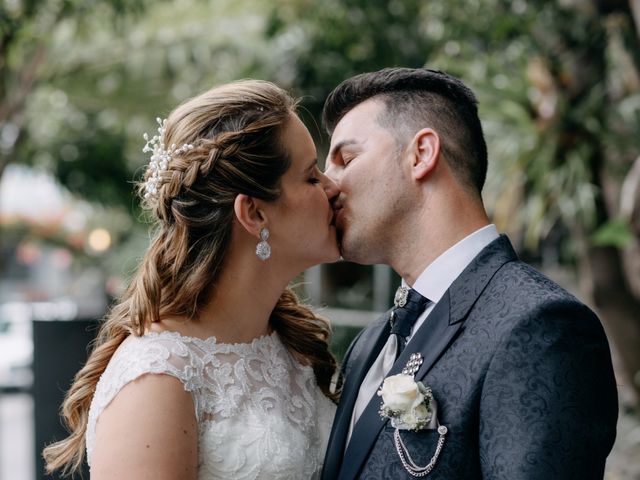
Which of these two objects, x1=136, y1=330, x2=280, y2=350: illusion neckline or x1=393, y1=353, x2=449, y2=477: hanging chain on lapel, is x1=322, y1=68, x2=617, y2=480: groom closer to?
x1=393, y1=353, x2=449, y2=477: hanging chain on lapel

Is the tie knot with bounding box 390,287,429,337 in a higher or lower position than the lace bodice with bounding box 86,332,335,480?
higher

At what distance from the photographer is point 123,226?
686 inches

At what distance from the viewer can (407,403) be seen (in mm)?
1953

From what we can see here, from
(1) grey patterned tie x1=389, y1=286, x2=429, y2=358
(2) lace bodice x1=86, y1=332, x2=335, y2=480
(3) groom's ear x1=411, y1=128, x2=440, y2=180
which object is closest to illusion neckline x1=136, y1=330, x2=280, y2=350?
(2) lace bodice x1=86, y1=332, x2=335, y2=480

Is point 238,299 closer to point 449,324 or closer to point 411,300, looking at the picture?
point 411,300

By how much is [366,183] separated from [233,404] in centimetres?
78

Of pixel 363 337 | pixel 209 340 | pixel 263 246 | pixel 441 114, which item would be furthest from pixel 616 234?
pixel 209 340

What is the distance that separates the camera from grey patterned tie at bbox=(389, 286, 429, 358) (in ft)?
7.55

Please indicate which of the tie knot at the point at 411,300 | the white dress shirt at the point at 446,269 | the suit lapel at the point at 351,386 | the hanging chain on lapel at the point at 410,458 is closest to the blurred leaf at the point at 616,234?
the suit lapel at the point at 351,386

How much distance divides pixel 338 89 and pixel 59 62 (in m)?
6.06

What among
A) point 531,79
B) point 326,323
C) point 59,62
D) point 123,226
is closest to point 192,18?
point 59,62

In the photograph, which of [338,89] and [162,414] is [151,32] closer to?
[338,89]

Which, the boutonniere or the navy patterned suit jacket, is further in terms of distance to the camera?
the boutonniere

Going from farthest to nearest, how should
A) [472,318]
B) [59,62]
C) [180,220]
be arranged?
[59,62], [180,220], [472,318]
